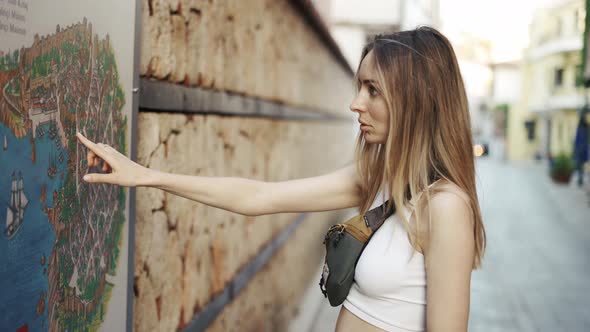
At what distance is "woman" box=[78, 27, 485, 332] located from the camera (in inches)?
78.7

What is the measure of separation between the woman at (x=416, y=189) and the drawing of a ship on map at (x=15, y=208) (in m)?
0.58

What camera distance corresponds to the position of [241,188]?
238cm

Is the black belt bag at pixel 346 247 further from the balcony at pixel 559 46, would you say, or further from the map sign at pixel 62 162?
the balcony at pixel 559 46

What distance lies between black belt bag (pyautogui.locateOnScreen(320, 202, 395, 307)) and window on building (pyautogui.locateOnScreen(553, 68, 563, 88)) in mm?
44176

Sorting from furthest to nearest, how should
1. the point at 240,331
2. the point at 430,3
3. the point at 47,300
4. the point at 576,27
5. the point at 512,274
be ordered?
the point at 576,27, the point at 430,3, the point at 512,274, the point at 240,331, the point at 47,300

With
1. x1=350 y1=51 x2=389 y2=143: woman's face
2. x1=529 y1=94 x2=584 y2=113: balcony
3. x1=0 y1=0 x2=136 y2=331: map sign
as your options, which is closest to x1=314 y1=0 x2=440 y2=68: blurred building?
x1=529 y1=94 x2=584 y2=113: balcony

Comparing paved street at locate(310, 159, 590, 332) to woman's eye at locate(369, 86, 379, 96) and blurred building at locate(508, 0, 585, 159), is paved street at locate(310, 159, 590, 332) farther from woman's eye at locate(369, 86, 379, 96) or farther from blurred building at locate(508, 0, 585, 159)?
blurred building at locate(508, 0, 585, 159)

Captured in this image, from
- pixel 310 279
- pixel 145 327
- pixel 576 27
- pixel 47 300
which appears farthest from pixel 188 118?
pixel 576 27

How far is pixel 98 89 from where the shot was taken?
70.8 inches

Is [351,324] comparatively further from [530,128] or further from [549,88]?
[530,128]

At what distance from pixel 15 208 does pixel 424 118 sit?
126cm

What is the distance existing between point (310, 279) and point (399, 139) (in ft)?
21.2

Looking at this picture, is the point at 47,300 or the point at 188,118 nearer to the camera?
the point at 47,300

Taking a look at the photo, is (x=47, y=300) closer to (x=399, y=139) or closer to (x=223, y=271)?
(x=399, y=139)
